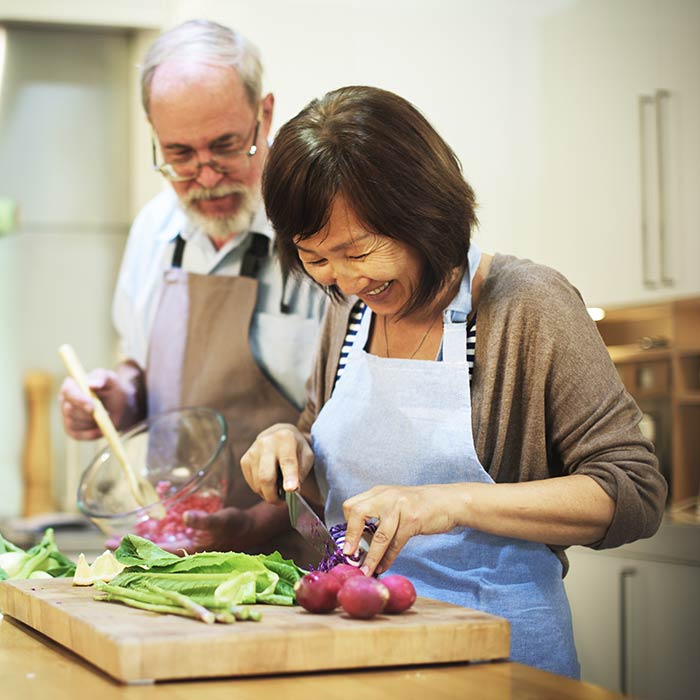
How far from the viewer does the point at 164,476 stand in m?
1.94

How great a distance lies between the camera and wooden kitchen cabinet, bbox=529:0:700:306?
2.85 metres

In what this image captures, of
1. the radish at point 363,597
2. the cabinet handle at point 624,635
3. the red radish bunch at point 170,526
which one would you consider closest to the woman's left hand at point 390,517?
the radish at point 363,597

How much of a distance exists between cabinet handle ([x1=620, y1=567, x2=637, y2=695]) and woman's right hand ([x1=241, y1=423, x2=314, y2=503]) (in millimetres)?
1591

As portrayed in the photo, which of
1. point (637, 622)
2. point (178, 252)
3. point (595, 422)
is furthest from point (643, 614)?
point (595, 422)

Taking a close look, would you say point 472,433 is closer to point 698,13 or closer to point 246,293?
point 246,293

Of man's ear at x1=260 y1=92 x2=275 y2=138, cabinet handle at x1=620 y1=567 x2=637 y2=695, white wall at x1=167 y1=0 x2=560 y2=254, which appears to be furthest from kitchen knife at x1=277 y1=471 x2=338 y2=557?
cabinet handle at x1=620 y1=567 x2=637 y2=695

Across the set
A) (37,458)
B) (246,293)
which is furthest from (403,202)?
(37,458)

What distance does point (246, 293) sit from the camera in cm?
196

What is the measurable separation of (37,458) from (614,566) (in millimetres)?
1733

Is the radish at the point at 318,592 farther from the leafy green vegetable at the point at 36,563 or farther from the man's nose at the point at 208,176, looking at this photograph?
the man's nose at the point at 208,176

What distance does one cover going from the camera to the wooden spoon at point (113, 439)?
5.92ft

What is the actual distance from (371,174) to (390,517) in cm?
41

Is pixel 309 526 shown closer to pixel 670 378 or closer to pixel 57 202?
pixel 670 378

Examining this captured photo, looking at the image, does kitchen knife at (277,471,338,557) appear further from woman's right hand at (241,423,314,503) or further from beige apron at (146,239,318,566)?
beige apron at (146,239,318,566)
